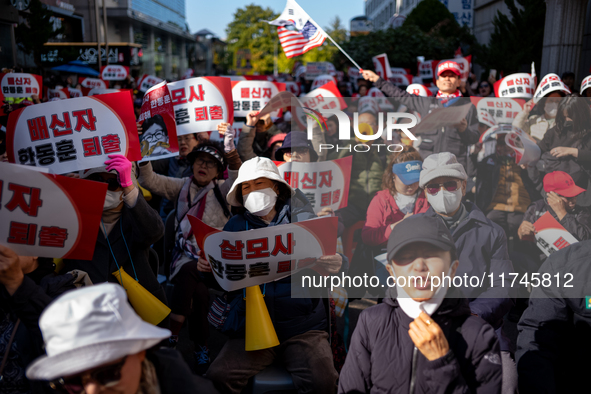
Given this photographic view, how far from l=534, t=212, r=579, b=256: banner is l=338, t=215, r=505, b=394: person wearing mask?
1.41m

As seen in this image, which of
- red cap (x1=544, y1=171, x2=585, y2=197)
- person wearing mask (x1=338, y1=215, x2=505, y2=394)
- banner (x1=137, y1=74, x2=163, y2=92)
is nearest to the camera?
person wearing mask (x1=338, y1=215, x2=505, y2=394)

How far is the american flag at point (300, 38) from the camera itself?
6.89m

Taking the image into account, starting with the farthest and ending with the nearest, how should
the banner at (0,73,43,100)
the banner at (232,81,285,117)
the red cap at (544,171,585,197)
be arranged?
the banner at (0,73,43,100)
the banner at (232,81,285,117)
the red cap at (544,171,585,197)

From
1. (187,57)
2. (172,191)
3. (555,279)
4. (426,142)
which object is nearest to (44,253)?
(172,191)

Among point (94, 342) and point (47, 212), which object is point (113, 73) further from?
point (94, 342)

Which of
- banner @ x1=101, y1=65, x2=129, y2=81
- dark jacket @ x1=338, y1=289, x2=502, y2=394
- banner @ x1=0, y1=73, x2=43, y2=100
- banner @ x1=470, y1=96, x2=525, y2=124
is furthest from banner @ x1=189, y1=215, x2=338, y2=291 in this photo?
banner @ x1=101, y1=65, x2=129, y2=81

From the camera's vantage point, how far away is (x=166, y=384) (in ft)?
6.11

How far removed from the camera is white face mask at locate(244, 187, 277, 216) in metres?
3.17

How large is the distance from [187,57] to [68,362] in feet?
237

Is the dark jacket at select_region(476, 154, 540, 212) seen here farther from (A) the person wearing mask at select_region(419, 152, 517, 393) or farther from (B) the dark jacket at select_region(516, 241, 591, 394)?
(B) the dark jacket at select_region(516, 241, 591, 394)

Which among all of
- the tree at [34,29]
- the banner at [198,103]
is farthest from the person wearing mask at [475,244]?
the tree at [34,29]

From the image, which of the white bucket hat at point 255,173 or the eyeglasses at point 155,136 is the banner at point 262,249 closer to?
the white bucket hat at point 255,173

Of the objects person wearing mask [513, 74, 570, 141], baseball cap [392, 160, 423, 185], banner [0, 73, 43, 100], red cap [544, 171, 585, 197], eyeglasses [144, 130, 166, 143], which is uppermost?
banner [0, 73, 43, 100]

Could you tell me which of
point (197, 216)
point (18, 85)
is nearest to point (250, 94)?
point (197, 216)
